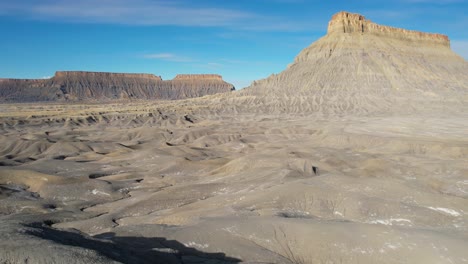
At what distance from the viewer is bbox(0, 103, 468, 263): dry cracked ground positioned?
1116cm

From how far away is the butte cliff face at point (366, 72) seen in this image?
78.5 meters

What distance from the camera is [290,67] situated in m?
97.2

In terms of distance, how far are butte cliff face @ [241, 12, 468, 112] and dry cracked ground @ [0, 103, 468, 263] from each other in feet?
131

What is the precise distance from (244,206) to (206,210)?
5.61 feet

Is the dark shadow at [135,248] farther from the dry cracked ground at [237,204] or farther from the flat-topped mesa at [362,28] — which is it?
the flat-topped mesa at [362,28]

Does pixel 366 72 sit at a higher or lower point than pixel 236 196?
higher

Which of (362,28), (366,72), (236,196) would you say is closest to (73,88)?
(362,28)

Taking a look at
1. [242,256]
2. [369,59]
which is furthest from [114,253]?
[369,59]

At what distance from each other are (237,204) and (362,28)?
297 feet

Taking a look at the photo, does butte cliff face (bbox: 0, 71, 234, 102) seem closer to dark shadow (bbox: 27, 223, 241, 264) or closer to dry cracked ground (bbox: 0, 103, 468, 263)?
dry cracked ground (bbox: 0, 103, 468, 263)

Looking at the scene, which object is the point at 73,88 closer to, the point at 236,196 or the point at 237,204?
the point at 236,196

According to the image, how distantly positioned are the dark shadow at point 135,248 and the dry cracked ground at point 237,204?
0.04 meters

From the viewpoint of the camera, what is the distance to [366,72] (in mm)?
85000

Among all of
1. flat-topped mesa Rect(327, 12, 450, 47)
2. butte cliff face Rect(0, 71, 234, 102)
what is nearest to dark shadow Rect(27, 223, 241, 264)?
flat-topped mesa Rect(327, 12, 450, 47)
